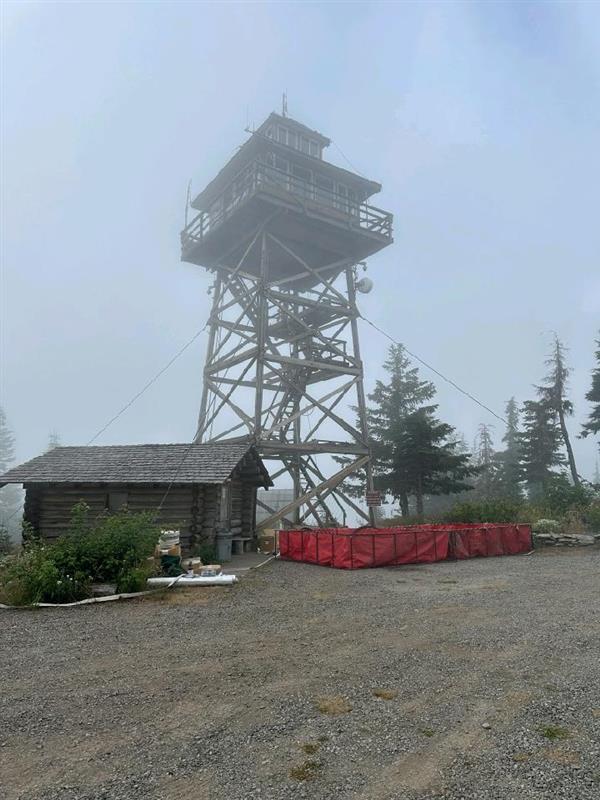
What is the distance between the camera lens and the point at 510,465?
42125mm

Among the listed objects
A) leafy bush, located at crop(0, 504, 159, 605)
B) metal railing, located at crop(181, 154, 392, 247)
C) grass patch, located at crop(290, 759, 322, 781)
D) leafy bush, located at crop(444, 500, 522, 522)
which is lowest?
grass patch, located at crop(290, 759, 322, 781)

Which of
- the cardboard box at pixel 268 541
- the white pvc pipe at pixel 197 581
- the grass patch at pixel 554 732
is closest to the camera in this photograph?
the grass patch at pixel 554 732

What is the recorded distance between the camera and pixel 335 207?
87.2 ft

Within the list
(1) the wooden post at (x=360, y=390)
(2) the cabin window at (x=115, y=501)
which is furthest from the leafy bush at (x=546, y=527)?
(2) the cabin window at (x=115, y=501)

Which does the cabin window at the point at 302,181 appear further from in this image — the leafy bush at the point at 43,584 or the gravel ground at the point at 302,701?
the gravel ground at the point at 302,701

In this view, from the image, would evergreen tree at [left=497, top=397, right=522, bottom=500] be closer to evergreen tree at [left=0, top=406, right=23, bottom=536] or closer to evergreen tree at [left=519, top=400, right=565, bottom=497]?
evergreen tree at [left=519, top=400, right=565, bottom=497]

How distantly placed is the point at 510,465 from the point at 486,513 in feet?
58.2

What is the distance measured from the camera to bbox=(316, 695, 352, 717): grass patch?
5500mm

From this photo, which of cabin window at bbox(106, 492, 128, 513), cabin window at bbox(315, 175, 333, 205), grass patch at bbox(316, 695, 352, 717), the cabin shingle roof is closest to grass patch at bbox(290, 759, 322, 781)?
grass patch at bbox(316, 695, 352, 717)

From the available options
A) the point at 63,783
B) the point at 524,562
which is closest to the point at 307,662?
the point at 63,783

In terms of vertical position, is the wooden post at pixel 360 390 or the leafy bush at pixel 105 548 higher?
the wooden post at pixel 360 390

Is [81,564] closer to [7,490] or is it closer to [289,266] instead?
[289,266]

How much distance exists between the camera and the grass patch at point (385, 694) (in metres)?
5.87

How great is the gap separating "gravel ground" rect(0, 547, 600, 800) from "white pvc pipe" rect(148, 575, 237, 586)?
5.82 feet
